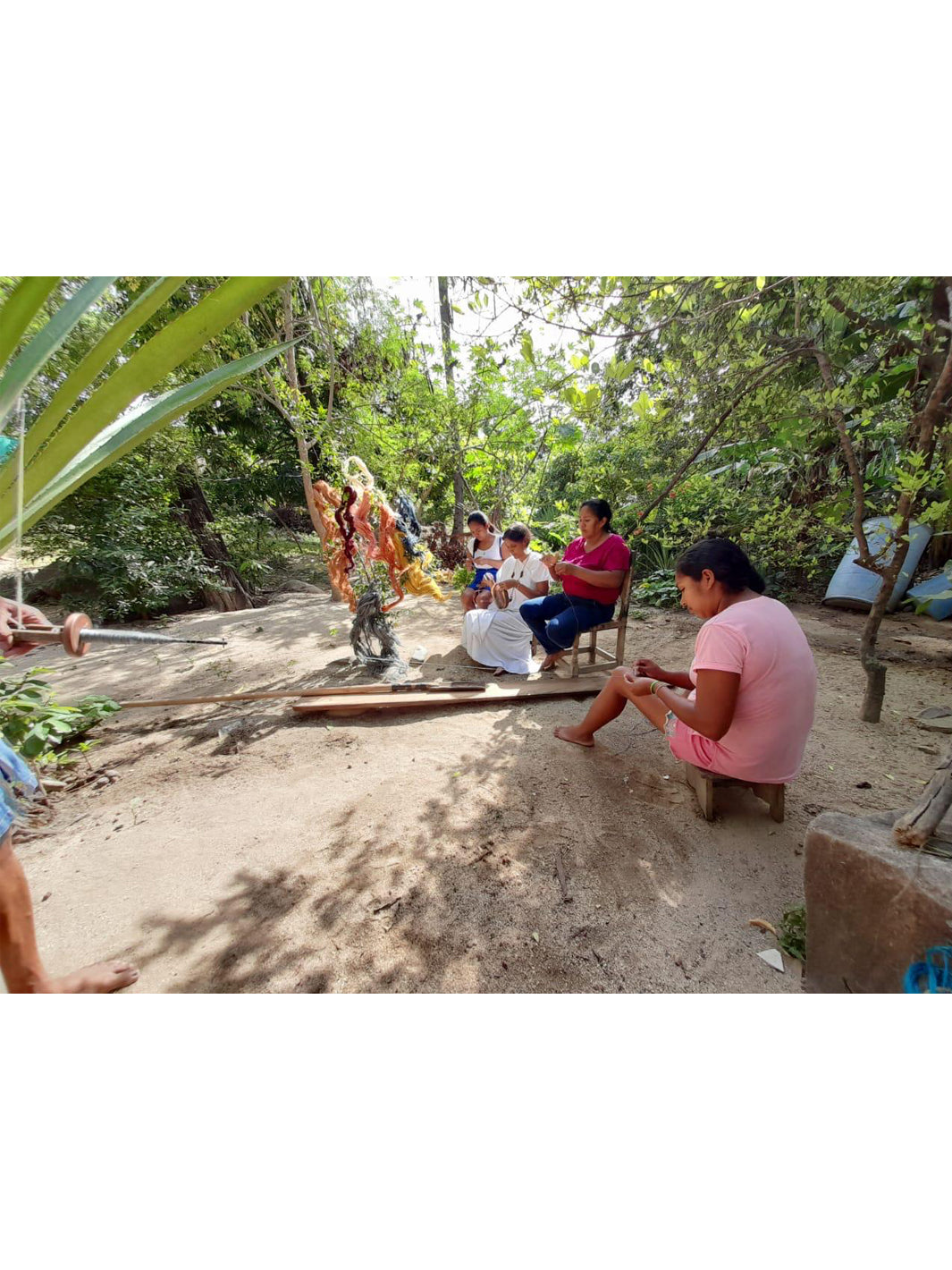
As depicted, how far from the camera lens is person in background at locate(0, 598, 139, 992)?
4.18ft

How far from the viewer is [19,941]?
1.34m

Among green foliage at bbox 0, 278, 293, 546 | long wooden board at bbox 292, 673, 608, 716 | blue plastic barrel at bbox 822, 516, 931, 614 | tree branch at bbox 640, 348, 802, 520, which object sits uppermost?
tree branch at bbox 640, 348, 802, 520

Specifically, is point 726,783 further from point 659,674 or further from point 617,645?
point 617,645

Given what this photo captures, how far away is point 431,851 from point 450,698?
1495 millimetres

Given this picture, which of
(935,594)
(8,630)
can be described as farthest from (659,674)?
(935,594)

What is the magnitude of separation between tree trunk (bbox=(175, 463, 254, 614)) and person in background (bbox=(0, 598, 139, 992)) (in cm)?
682

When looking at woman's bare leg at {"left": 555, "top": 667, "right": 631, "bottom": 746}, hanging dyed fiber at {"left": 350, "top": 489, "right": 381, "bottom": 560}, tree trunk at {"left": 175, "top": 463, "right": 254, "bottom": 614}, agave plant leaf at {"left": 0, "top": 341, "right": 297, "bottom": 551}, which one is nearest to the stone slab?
woman's bare leg at {"left": 555, "top": 667, "right": 631, "bottom": 746}

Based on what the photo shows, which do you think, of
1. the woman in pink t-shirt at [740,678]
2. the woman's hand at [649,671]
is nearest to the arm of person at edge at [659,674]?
the woman's hand at [649,671]

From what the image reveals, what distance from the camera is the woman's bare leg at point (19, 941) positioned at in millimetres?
1288

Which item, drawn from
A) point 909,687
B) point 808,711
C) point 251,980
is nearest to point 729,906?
point 808,711

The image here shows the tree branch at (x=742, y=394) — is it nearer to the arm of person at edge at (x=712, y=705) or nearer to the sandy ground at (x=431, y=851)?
the arm of person at edge at (x=712, y=705)

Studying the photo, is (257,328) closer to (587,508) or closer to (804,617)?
(587,508)

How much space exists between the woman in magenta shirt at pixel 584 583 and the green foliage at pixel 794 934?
2320 millimetres

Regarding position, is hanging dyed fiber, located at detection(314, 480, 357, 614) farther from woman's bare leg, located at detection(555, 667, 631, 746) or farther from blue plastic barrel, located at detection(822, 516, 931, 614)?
blue plastic barrel, located at detection(822, 516, 931, 614)
